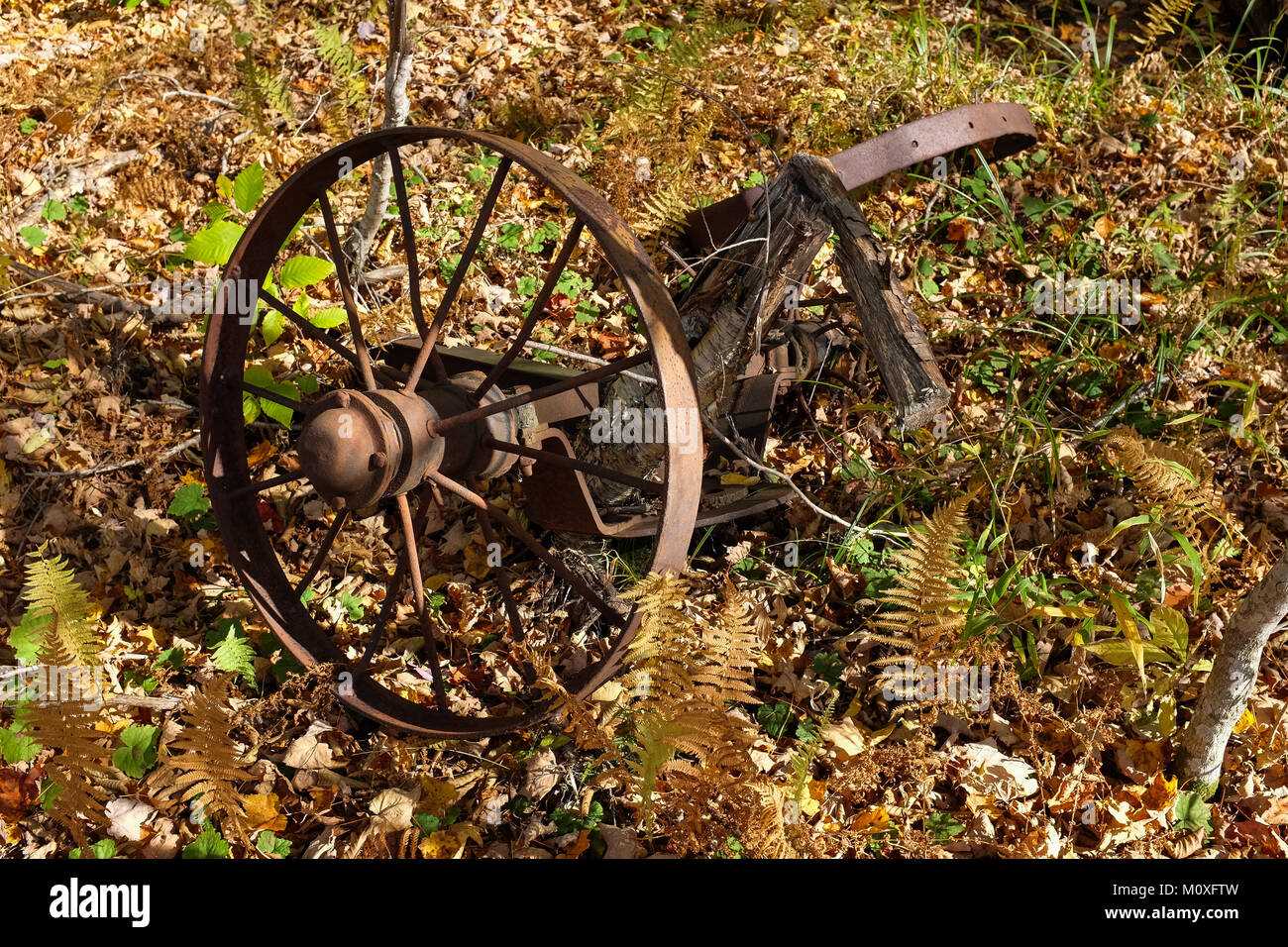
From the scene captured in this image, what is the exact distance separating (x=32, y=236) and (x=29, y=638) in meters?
1.97

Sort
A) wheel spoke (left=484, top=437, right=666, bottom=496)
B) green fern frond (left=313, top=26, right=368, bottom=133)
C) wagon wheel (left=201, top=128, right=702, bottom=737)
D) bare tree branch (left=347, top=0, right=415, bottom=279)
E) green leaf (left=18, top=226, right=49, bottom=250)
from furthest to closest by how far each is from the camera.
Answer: green fern frond (left=313, top=26, right=368, bottom=133)
green leaf (left=18, top=226, right=49, bottom=250)
bare tree branch (left=347, top=0, right=415, bottom=279)
wheel spoke (left=484, top=437, right=666, bottom=496)
wagon wheel (left=201, top=128, right=702, bottom=737)

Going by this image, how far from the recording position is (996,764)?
3.20 m

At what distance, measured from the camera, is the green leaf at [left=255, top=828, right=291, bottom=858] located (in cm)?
308

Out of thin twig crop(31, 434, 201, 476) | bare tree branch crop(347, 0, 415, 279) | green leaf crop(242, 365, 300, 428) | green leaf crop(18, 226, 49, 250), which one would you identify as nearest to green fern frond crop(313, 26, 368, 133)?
bare tree branch crop(347, 0, 415, 279)

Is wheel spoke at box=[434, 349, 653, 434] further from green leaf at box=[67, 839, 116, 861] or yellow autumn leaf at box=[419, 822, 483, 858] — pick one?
green leaf at box=[67, 839, 116, 861]

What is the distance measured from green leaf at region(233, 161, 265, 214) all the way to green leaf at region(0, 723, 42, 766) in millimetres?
2069

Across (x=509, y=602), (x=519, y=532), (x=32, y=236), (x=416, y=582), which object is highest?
(x=32, y=236)

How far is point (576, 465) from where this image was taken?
3066mm

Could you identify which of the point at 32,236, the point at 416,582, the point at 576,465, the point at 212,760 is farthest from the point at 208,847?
the point at 32,236

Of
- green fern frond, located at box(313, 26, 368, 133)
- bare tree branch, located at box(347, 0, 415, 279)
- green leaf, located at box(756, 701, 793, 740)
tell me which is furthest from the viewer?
green fern frond, located at box(313, 26, 368, 133)

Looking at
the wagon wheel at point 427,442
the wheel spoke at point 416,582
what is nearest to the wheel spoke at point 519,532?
the wagon wheel at point 427,442

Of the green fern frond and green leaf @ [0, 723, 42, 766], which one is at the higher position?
the green fern frond

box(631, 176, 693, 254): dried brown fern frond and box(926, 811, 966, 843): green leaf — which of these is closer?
box(926, 811, 966, 843): green leaf

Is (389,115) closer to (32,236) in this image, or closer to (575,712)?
(32,236)
